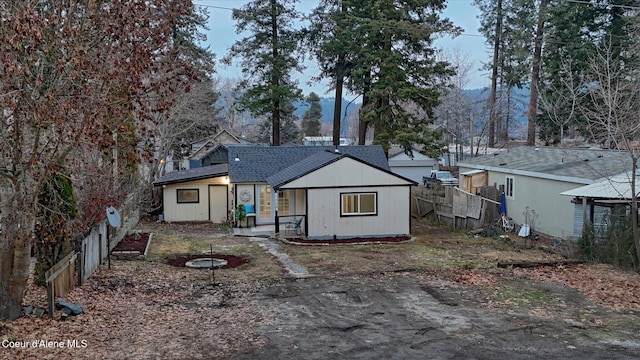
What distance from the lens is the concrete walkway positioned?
561 inches

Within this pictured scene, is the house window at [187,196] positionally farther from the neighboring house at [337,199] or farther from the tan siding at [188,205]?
the neighboring house at [337,199]

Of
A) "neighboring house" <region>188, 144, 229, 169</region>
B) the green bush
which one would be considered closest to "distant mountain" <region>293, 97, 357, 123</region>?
"neighboring house" <region>188, 144, 229, 169</region>

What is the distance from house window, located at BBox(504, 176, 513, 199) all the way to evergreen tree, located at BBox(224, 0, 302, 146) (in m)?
13.0

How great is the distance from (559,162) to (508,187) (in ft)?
9.14

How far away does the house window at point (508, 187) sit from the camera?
81.6 ft

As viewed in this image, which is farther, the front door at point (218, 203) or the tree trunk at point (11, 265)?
the front door at point (218, 203)

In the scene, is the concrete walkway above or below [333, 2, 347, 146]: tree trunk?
below

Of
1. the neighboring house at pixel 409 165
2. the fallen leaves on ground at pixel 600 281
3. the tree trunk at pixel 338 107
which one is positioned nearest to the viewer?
the fallen leaves on ground at pixel 600 281

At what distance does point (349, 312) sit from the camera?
10352mm

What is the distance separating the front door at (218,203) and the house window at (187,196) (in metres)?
0.71

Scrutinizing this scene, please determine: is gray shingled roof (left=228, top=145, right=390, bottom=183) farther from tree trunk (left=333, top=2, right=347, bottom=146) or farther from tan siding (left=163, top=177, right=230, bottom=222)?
tree trunk (left=333, top=2, right=347, bottom=146)

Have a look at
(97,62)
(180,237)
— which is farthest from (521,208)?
(97,62)

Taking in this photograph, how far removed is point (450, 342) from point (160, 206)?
22358 millimetres

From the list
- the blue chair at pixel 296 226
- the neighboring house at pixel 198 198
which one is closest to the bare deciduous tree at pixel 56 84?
the blue chair at pixel 296 226
